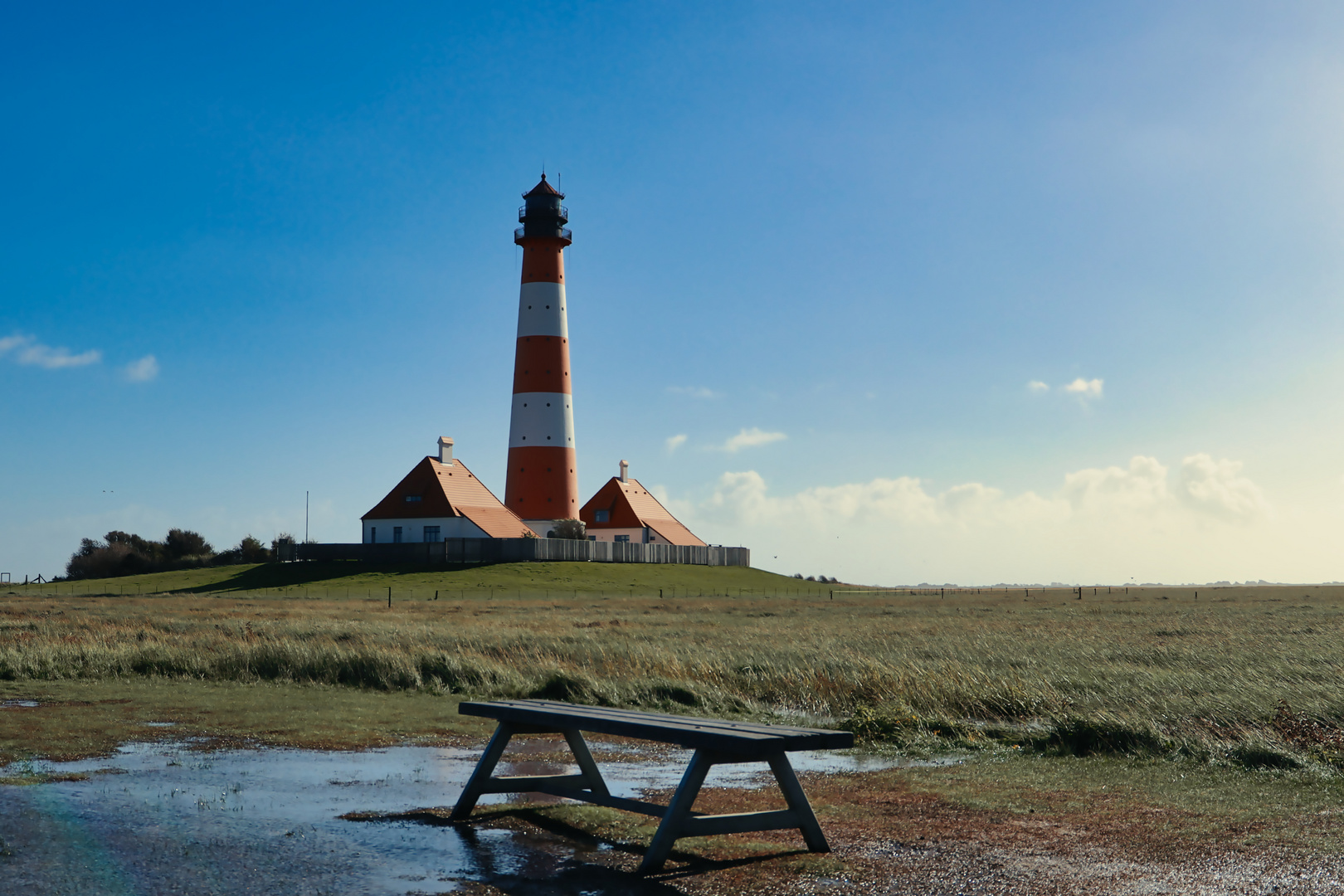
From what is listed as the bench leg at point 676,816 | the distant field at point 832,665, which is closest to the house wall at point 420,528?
the distant field at point 832,665

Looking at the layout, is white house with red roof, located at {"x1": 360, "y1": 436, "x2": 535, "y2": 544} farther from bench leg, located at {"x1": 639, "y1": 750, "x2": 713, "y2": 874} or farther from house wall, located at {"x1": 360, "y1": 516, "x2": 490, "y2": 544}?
bench leg, located at {"x1": 639, "y1": 750, "x2": 713, "y2": 874}

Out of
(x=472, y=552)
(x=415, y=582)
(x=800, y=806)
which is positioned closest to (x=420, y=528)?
(x=472, y=552)

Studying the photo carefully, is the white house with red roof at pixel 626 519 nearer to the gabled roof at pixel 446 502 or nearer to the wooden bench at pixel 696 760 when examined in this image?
the gabled roof at pixel 446 502

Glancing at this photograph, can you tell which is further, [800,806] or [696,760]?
[800,806]

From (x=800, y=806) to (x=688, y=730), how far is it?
0.89 m

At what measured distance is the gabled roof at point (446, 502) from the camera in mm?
68250

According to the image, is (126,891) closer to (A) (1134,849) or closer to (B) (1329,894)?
(A) (1134,849)

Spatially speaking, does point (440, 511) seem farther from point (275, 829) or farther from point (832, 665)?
point (275, 829)

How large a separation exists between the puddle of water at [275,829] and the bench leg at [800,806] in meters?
1.12

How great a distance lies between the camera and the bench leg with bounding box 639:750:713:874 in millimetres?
6535

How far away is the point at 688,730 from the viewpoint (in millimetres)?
6773

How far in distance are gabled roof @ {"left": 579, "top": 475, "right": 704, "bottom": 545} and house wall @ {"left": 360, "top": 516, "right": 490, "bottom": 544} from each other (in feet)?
49.8

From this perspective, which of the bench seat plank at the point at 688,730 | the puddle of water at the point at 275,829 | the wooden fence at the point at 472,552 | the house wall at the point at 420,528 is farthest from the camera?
the house wall at the point at 420,528

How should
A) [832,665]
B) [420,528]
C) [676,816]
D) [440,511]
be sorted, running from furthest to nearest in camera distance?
[420,528], [440,511], [832,665], [676,816]
